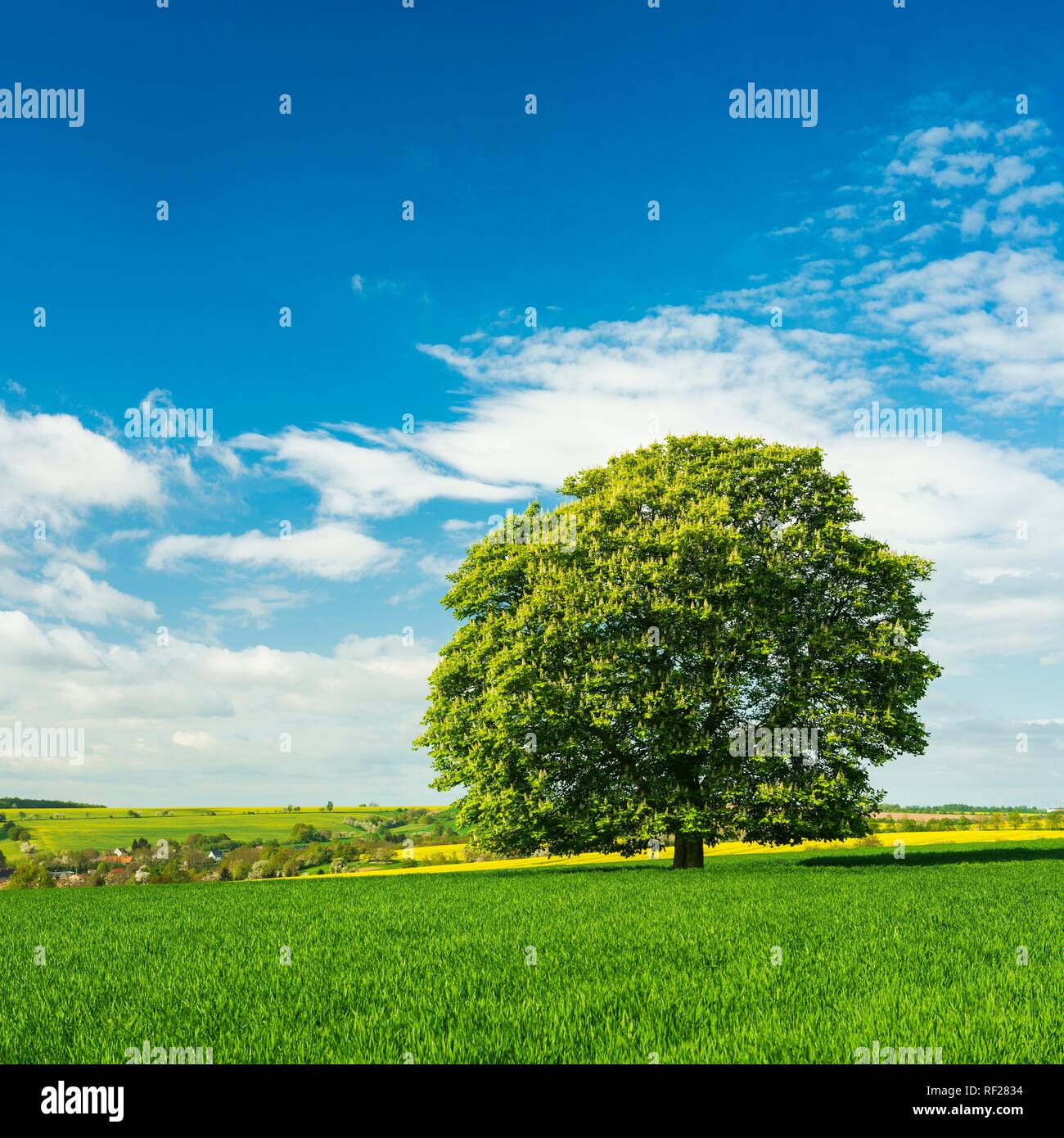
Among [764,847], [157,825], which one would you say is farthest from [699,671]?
[157,825]

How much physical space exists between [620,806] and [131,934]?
19995 mm

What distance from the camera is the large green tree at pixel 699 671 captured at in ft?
109

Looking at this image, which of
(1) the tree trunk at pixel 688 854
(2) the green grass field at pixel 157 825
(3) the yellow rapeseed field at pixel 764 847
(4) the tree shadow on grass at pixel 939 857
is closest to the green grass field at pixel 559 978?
(1) the tree trunk at pixel 688 854

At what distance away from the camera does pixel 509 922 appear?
18.0 m

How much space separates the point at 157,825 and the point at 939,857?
83.3 m

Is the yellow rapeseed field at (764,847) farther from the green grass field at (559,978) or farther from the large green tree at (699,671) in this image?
the green grass field at (559,978)

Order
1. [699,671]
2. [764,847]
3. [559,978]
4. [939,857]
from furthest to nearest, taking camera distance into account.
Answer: [764,847] → [939,857] → [699,671] → [559,978]

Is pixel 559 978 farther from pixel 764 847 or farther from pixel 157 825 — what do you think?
pixel 157 825

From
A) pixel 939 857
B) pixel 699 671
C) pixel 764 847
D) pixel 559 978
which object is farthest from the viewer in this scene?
pixel 764 847

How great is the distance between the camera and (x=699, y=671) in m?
34.0

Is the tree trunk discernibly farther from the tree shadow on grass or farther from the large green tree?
the tree shadow on grass

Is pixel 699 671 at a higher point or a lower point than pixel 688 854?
higher

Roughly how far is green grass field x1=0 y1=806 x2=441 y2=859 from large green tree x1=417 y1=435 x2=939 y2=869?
42940 millimetres
